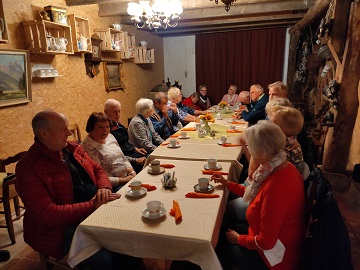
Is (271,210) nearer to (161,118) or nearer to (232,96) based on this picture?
(161,118)

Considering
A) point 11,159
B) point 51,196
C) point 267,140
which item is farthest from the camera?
point 11,159

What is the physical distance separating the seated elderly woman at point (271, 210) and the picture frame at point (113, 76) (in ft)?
11.5

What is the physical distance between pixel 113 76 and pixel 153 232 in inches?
152

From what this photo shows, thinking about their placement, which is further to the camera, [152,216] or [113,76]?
[113,76]

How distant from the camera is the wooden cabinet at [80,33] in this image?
325cm

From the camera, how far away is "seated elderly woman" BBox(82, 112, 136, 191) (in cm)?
203

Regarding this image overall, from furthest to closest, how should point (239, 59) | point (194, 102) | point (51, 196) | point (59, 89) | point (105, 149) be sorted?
point (239, 59)
point (194, 102)
point (59, 89)
point (105, 149)
point (51, 196)

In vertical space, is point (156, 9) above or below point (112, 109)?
above

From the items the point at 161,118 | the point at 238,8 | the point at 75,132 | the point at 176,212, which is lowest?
the point at 75,132

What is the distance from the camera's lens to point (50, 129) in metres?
1.44

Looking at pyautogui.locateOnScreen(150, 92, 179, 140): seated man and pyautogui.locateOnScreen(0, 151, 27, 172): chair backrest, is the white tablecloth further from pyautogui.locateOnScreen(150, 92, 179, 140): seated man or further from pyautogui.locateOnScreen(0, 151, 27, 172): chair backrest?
pyautogui.locateOnScreen(150, 92, 179, 140): seated man

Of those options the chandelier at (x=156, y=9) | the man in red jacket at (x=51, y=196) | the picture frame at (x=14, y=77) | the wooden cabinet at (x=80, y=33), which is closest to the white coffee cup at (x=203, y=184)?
the man in red jacket at (x=51, y=196)

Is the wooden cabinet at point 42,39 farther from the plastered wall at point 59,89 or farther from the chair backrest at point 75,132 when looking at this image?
the chair backrest at point 75,132

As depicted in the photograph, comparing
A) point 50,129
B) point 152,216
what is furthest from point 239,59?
point 152,216
